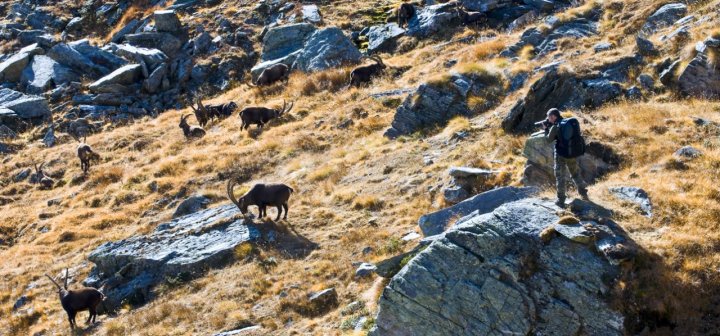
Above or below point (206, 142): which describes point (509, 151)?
above

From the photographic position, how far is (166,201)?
23.3m

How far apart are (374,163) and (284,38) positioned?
16.9m

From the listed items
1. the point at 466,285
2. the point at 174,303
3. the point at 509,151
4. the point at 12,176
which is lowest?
the point at 12,176

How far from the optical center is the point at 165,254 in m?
18.3

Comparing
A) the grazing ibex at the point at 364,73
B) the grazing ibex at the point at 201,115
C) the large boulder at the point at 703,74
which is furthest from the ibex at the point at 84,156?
the large boulder at the point at 703,74

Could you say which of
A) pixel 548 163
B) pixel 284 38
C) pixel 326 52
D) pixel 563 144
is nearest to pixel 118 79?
pixel 284 38

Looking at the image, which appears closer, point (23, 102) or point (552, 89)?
point (552, 89)

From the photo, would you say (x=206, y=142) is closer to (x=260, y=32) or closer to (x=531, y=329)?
(x=260, y=32)

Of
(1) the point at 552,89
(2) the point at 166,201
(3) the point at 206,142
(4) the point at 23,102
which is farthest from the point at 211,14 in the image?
(1) the point at 552,89

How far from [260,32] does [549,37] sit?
712 inches

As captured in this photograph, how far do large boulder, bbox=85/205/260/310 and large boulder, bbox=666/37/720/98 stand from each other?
12.0 m

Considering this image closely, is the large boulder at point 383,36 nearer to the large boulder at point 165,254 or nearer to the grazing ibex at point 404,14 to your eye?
the grazing ibex at point 404,14

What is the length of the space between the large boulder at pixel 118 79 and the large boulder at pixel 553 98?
23.0 m

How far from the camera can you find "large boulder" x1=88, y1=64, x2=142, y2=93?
3647 centimetres
